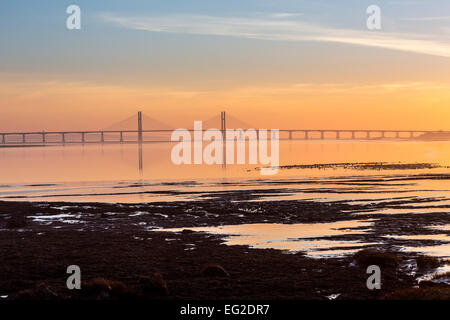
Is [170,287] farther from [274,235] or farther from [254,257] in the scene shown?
[274,235]

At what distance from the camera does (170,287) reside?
580 inches

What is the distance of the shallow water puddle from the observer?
20.5m

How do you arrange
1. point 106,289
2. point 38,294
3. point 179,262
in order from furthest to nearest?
point 179,262 → point 106,289 → point 38,294

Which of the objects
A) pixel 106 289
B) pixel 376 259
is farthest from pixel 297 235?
pixel 106 289

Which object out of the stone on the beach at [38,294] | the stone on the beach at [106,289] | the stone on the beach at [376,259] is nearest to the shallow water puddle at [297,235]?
the stone on the beach at [376,259]

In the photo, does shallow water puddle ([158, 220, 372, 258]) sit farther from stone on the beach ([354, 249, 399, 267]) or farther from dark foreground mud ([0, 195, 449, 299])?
stone on the beach ([354, 249, 399, 267])

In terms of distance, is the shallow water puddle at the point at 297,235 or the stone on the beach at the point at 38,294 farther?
the shallow water puddle at the point at 297,235

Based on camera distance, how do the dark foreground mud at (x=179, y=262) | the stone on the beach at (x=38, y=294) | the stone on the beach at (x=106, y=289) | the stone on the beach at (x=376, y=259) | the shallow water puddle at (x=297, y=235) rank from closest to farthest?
the stone on the beach at (x=38, y=294) < the stone on the beach at (x=106, y=289) < the dark foreground mud at (x=179, y=262) < the stone on the beach at (x=376, y=259) < the shallow water puddle at (x=297, y=235)

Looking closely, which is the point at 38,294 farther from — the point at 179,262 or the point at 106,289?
the point at 179,262

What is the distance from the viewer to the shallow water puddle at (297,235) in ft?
67.3

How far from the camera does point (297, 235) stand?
24172mm

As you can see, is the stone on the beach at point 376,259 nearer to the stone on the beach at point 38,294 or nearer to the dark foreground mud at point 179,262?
the dark foreground mud at point 179,262

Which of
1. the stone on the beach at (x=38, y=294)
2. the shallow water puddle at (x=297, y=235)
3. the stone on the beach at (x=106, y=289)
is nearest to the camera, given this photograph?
the stone on the beach at (x=38, y=294)

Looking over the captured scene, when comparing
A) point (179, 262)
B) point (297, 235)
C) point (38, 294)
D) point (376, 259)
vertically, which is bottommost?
point (297, 235)
